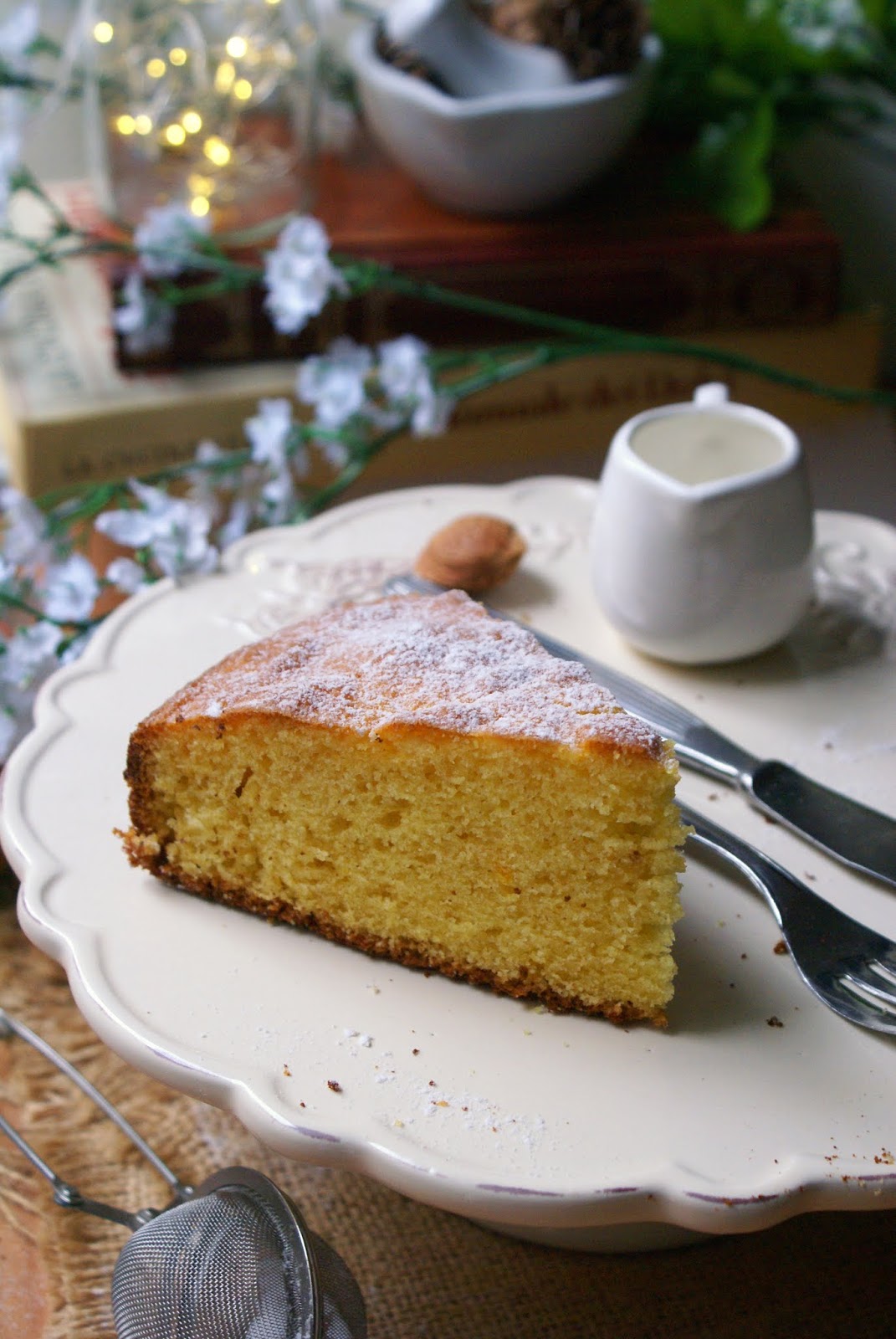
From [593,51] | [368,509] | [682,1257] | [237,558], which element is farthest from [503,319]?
[682,1257]

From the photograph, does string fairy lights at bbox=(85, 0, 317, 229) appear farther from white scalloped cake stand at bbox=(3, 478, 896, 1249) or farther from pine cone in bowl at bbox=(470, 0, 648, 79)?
white scalloped cake stand at bbox=(3, 478, 896, 1249)

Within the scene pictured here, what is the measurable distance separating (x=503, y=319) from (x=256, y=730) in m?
1.34

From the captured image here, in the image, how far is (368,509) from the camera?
1.97m

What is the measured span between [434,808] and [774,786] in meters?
0.42

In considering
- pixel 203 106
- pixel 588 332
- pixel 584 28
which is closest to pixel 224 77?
pixel 203 106

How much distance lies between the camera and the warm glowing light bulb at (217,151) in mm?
2475

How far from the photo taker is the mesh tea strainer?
1206 mm

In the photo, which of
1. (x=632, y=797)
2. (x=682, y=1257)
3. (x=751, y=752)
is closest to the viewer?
(x=632, y=797)

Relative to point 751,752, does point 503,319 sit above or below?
above

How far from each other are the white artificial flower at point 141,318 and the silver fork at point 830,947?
1.40 m

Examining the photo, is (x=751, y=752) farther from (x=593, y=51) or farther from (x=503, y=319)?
(x=593, y=51)

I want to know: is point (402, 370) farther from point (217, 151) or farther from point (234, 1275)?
point (234, 1275)

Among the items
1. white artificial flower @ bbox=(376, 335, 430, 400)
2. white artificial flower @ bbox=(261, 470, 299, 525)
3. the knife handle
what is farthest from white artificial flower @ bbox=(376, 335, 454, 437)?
the knife handle

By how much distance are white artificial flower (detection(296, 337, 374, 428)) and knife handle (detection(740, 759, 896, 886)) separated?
914 millimetres
